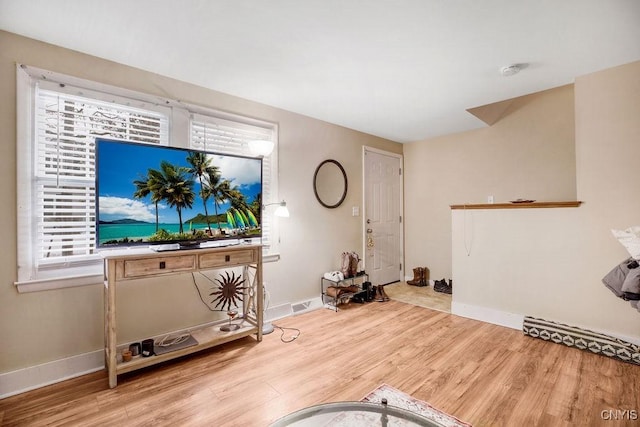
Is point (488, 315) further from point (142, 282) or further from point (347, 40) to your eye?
point (142, 282)

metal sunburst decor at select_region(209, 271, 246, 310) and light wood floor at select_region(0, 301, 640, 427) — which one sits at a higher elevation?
metal sunburst decor at select_region(209, 271, 246, 310)

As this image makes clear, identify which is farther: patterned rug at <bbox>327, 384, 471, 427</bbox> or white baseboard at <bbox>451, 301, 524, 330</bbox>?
white baseboard at <bbox>451, 301, 524, 330</bbox>

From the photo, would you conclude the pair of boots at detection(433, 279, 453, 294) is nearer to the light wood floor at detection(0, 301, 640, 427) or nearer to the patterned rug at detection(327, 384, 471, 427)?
the light wood floor at detection(0, 301, 640, 427)

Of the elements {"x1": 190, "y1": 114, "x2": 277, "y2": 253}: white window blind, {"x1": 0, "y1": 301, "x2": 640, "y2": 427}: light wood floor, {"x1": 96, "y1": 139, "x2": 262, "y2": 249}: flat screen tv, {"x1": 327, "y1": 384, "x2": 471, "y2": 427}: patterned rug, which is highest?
{"x1": 190, "y1": 114, "x2": 277, "y2": 253}: white window blind

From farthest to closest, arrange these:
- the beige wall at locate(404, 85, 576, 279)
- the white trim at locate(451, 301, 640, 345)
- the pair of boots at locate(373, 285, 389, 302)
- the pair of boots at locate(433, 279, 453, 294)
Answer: the pair of boots at locate(433, 279, 453, 294)
the pair of boots at locate(373, 285, 389, 302)
the beige wall at locate(404, 85, 576, 279)
the white trim at locate(451, 301, 640, 345)

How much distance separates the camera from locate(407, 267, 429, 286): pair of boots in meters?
4.68

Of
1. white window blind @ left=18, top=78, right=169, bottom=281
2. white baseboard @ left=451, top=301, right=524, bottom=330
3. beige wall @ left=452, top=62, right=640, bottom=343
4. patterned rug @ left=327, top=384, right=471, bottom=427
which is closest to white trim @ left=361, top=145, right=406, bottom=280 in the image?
white baseboard @ left=451, top=301, right=524, bottom=330

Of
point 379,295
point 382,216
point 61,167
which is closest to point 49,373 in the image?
point 61,167

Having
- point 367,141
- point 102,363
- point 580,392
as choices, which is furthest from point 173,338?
point 367,141

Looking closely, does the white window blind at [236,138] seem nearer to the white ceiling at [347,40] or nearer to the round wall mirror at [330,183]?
the white ceiling at [347,40]

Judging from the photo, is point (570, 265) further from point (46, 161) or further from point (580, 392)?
point (46, 161)

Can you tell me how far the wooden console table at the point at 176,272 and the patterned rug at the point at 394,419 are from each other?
124 cm

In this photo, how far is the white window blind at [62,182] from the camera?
78.2 inches

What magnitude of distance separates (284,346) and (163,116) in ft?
7.39
